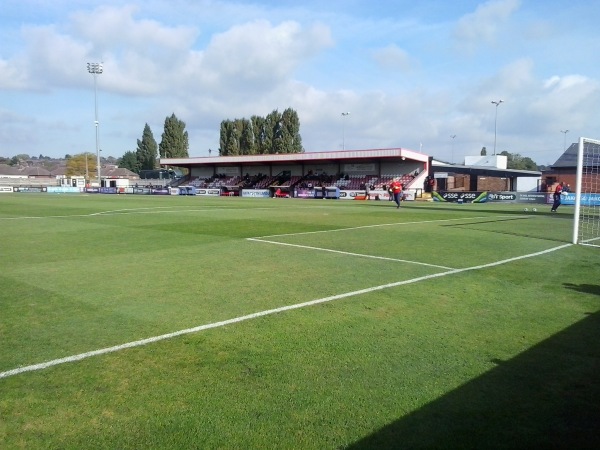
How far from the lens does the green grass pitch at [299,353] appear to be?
345 cm

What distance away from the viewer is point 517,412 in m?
3.70

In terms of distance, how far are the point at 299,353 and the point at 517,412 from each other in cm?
213

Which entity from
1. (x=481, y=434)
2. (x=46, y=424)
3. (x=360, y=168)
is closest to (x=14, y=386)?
(x=46, y=424)

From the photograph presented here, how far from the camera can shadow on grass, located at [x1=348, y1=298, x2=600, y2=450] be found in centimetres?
329

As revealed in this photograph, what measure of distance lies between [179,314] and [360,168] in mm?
57693

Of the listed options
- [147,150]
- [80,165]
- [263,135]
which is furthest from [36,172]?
[263,135]

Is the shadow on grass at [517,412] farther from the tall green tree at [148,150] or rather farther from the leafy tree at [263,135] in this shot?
the tall green tree at [148,150]

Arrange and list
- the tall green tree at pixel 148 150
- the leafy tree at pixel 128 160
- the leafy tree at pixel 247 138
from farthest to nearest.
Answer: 1. the leafy tree at pixel 128 160
2. the tall green tree at pixel 148 150
3. the leafy tree at pixel 247 138

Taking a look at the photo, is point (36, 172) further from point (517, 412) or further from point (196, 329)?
point (517, 412)

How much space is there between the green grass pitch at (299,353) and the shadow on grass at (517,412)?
2cm

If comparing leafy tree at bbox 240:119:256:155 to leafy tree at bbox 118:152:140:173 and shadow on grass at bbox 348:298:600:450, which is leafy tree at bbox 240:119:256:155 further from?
shadow on grass at bbox 348:298:600:450

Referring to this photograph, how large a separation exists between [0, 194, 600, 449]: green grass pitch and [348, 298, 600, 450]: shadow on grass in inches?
0.6

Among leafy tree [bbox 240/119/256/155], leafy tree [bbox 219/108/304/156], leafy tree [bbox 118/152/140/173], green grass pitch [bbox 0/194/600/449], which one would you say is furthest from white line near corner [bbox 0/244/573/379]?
leafy tree [bbox 118/152/140/173]

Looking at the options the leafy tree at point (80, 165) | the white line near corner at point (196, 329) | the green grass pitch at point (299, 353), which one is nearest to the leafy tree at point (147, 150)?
the leafy tree at point (80, 165)
